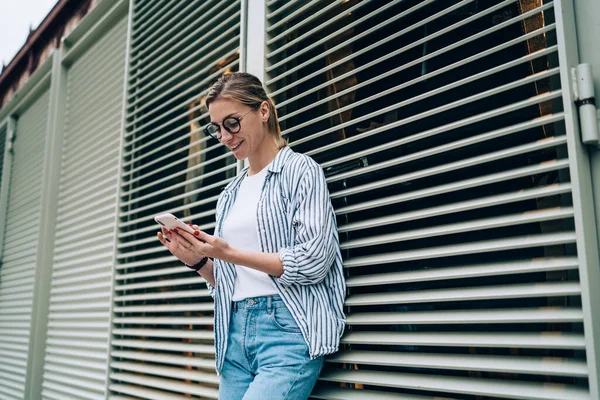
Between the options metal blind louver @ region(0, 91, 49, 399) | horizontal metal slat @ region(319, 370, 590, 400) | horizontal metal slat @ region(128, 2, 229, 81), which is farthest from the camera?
metal blind louver @ region(0, 91, 49, 399)

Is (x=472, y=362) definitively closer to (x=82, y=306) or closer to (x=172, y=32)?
(x=172, y=32)

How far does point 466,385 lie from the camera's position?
54.7 inches

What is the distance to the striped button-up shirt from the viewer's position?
1.52m

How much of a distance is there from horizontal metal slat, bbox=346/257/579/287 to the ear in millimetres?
666

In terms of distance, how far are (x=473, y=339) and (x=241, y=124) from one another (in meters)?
1.03

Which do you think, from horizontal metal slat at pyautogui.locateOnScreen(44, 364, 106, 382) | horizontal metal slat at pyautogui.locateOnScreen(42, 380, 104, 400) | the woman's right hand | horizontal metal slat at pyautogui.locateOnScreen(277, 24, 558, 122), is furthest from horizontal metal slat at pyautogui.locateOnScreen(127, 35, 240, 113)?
horizontal metal slat at pyautogui.locateOnScreen(42, 380, 104, 400)

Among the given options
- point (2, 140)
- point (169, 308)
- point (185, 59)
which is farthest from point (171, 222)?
point (2, 140)

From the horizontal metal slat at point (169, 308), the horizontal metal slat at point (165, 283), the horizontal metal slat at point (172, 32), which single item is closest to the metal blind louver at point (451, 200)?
the horizontal metal slat at point (169, 308)

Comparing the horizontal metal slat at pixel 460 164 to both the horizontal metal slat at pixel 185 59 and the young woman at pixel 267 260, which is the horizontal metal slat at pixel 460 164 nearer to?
the young woman at pixel 267 260

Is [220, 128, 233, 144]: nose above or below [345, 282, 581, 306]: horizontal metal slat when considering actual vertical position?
above

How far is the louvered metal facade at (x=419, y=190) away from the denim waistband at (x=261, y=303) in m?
0.30

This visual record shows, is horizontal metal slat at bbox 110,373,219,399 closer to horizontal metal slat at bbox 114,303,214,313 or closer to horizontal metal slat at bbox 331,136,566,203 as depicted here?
horizontal metal slat at bbox 114,303,214,313

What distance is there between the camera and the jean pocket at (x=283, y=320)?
154 cm

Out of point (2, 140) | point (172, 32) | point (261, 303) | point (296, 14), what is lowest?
point (261, 303)
